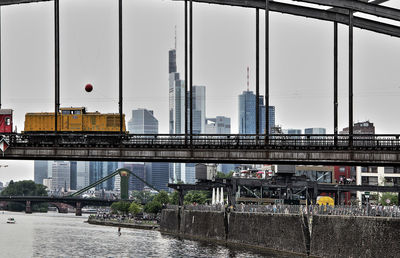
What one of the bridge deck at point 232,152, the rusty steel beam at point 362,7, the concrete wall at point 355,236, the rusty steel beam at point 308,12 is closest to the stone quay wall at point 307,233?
the concrete wall at point 355,236

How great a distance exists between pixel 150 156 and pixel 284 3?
1902cm

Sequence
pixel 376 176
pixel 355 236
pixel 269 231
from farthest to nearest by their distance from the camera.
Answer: pixel 376 176, pixel 269 231, pixel 355 236

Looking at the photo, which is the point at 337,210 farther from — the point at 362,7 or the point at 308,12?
the point at 362,7

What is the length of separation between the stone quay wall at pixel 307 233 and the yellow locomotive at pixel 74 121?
21992 mm

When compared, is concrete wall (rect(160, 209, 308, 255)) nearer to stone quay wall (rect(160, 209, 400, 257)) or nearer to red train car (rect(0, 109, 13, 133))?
stone quay wall (rect(160, 209, 400, 257))

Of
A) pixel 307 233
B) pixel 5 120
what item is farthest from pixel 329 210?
pixel 5 120

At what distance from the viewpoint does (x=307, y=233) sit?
7575 cm

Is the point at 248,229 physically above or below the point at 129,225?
above

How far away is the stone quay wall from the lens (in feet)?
199

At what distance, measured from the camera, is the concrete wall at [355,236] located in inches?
2325

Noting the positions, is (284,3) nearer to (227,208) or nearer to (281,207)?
(281,207)

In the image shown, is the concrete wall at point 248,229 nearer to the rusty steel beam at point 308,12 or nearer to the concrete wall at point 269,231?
the concrete wall at point 269,231

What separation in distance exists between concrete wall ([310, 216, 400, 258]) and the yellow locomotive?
80.8 ft

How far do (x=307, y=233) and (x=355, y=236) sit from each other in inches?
457
